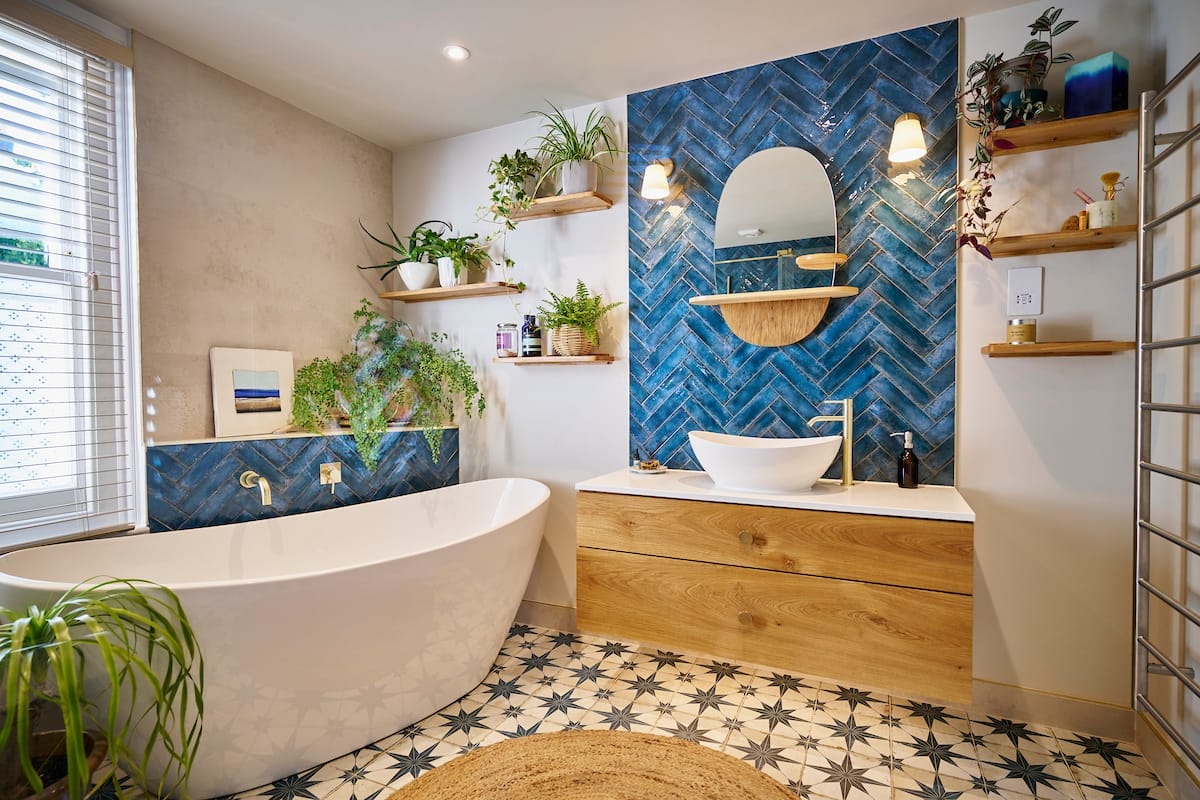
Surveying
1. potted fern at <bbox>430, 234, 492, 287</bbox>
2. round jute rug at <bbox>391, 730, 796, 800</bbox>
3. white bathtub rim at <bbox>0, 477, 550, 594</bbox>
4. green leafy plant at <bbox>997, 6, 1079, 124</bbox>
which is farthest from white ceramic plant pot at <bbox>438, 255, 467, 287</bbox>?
green leafy plant at <bbox>997, 6, 1079, 124</bbox>

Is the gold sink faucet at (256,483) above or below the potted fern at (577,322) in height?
below

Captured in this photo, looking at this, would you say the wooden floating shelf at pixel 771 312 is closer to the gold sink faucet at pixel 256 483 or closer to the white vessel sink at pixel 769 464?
the white vessel sink at pixel 769 464

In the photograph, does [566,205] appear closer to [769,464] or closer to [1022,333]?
[769,464]

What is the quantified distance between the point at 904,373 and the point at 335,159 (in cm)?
288

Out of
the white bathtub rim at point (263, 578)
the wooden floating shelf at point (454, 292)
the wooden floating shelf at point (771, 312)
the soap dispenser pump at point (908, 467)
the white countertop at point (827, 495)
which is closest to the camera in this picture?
the white bathtub rim at point (263, 578)

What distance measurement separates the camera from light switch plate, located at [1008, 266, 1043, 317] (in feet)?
6.83

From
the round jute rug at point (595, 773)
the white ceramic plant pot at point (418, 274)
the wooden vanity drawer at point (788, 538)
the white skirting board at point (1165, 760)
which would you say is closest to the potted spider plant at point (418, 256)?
the white ceramic plant pot at point (418, 274)

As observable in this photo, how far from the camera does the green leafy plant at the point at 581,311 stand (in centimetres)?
278

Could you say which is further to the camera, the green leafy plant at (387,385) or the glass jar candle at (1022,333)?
the green leafy plant at (387,385)

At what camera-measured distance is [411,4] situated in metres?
2.09

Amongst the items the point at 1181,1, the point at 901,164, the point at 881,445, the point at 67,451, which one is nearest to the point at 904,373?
the point at 881,445

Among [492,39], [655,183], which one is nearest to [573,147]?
[655,183]

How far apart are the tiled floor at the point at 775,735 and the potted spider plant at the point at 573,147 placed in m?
2.12

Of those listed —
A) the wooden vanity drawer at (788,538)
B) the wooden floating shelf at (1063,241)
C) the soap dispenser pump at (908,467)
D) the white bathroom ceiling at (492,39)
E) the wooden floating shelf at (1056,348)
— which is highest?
the white bathroom ceiling at (492,39)
